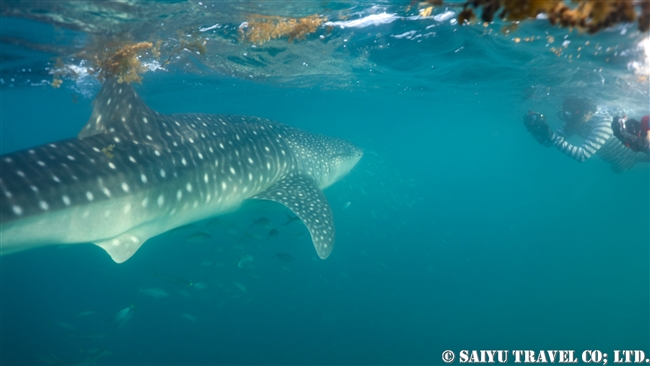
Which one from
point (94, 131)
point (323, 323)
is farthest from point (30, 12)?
point (323, 323)

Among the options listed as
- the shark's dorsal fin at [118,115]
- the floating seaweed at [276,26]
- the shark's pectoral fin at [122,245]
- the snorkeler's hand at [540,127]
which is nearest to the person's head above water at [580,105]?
the snorkeler's hand at [540,127]

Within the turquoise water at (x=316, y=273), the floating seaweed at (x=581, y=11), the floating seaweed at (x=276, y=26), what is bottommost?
the turquoise water at (x=316, y=273)

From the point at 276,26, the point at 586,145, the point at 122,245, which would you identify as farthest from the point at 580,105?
the point at 122,245

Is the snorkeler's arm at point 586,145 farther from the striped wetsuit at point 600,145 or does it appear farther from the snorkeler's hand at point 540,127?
the snorkeler's hand at point 540,127

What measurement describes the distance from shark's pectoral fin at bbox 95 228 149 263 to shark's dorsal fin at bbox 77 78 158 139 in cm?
146

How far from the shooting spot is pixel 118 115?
17.3ft

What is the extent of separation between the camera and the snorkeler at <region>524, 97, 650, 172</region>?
10867mm

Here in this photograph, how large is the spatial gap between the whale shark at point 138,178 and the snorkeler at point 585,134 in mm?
7697

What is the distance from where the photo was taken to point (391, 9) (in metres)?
9.26

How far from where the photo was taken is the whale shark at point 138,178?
12.4 ft

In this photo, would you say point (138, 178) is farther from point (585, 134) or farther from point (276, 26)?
point (585, 134)

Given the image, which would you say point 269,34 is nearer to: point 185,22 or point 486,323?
point 185,22

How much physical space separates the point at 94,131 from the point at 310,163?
5001 millimetres

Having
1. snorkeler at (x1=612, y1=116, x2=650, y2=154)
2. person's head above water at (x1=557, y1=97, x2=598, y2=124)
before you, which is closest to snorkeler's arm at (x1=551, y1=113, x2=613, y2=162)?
snorkeler at (x1=612, y1=116, x2=650, y2=154)
